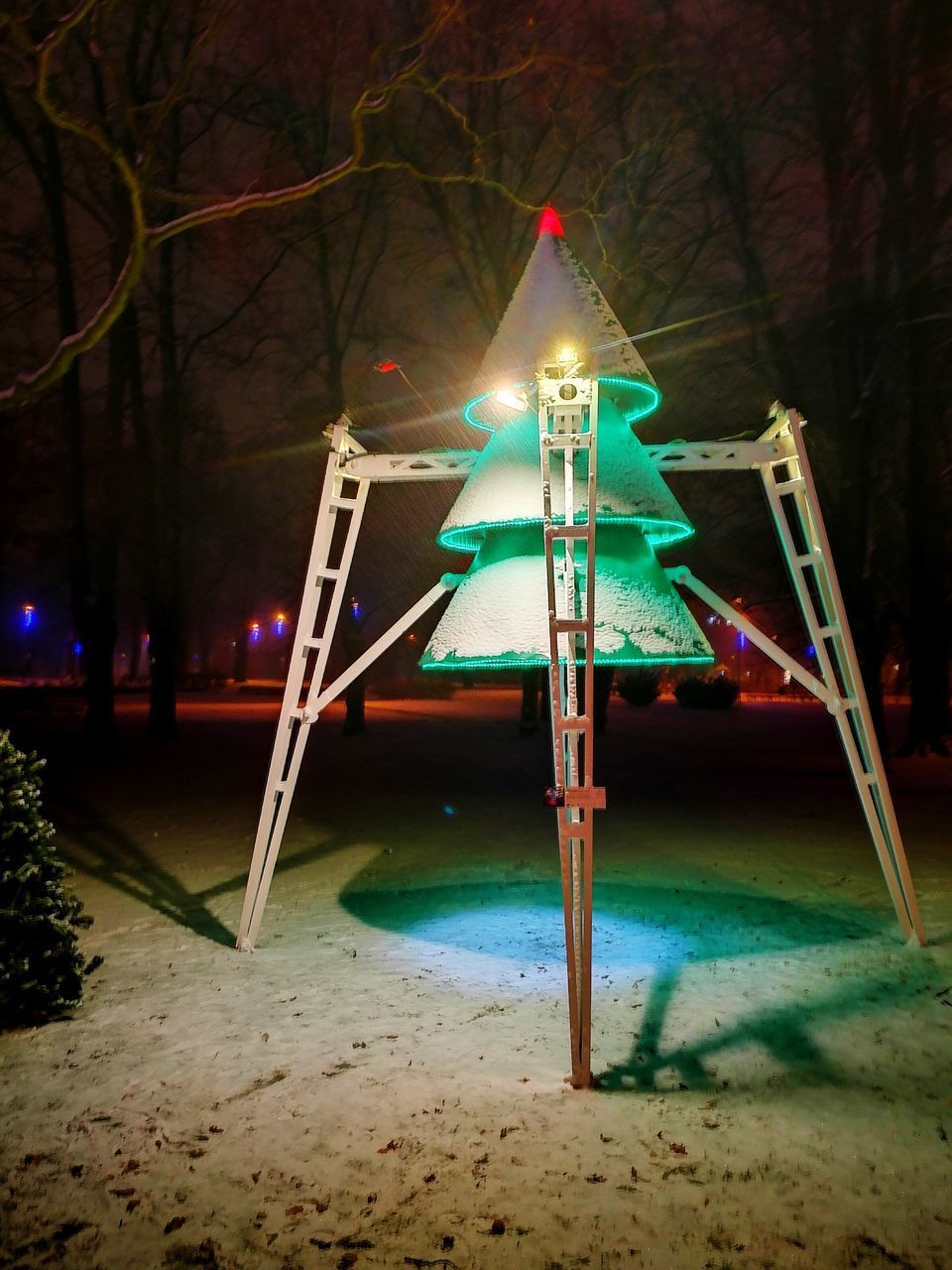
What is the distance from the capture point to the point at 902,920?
23.2 feet

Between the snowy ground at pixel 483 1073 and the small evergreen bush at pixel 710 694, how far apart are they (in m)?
33.9

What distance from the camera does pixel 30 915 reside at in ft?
17.7

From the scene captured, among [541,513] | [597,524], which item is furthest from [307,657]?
[597,524]

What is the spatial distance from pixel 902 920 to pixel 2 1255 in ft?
21.3

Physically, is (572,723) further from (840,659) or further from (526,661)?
(840,659)

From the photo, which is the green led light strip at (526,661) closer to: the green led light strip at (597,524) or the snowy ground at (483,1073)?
the green led light strip at (597,524)

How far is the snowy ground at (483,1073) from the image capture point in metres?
3.39

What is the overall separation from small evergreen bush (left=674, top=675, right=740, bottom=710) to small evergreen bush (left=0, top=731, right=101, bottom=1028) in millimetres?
41444

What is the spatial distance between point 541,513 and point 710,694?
40.0 metres

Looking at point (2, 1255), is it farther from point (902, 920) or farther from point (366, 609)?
point (366, 609)

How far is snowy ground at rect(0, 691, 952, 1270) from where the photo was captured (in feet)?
11.1

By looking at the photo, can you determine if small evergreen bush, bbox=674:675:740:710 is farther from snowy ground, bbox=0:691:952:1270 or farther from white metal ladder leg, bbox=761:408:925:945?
white metal ladder leg, bbox=761:408:925:945

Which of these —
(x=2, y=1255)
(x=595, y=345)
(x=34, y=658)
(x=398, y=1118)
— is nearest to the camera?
(x=2, y=1255)

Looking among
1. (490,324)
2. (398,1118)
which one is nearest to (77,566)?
(490,324)
